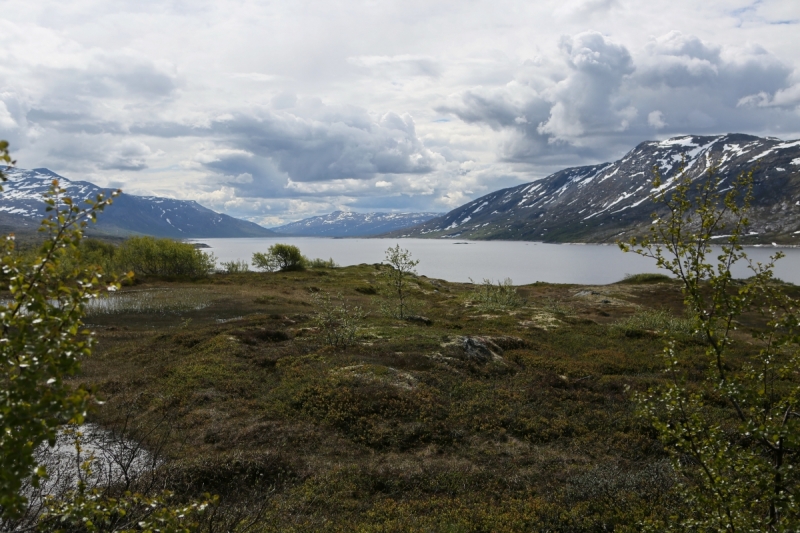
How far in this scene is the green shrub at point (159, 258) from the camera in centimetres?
10131

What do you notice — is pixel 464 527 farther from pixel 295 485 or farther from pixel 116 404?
pixel 116 404

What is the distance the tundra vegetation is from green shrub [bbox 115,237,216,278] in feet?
225

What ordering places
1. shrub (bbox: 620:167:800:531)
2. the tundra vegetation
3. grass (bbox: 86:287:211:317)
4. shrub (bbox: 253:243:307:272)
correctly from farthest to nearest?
1. shrub (bbox: 253:243:307:272)
2. grass (bbox: 86:287:211:317)
3. the tundra vegetation
4. shrub (bbox: 620:167:800:531)

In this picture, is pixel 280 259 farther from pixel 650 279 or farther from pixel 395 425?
pixel 395 425

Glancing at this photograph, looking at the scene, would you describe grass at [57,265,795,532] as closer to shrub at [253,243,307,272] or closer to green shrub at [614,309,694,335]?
green shrub at [614,309,694,335]

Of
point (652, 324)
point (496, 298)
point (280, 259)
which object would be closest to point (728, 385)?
point (652, 324)

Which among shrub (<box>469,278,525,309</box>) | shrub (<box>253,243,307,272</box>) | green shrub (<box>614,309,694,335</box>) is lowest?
green shrub (<box>614,309,694,335</box>)

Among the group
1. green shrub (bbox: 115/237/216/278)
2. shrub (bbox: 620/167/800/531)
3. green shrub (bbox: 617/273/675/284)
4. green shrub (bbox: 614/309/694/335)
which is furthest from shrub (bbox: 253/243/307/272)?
shrub (bbox: 620/167/800/531)

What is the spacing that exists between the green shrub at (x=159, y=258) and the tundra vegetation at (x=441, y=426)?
68.6 meters

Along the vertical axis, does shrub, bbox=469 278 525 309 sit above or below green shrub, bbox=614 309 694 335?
above

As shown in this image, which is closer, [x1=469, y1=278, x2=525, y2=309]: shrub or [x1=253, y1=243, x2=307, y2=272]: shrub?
[x1=469, y1=278, x2=525, y2=309]: shrub

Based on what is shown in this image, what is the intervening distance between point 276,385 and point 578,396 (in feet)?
53.5

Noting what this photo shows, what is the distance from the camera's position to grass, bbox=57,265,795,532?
516 inches

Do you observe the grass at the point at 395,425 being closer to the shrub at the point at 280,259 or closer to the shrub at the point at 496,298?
the shrub at the point at 496,298
